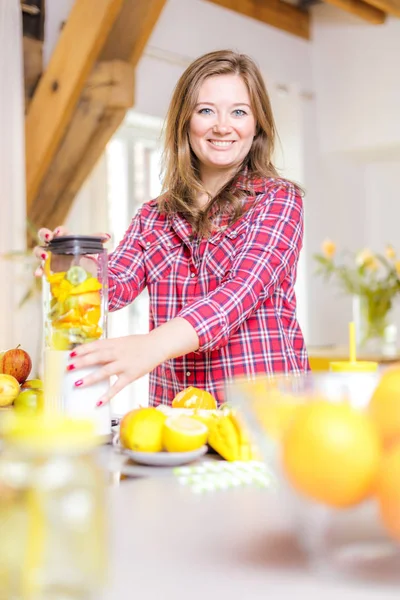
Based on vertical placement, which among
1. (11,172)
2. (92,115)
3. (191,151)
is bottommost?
(191,151)

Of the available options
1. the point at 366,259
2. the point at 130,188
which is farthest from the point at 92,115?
the point at 366,259

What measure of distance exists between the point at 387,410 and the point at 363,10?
15.2 ft

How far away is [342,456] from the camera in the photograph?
18.9 inches

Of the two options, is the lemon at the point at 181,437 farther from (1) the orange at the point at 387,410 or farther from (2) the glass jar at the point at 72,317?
(1) the orange at the point at 387,410

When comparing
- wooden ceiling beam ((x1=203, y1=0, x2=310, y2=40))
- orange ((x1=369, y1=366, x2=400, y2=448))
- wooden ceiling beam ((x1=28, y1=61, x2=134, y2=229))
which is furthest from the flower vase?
orange ((x1=369, y1=366, x2=400, y2=448))

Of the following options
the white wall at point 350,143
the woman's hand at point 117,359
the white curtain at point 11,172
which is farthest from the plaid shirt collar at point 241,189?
the white wall at point 350,143

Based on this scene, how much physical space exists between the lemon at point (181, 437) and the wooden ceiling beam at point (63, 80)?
272cm

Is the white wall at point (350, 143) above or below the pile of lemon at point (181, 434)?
above

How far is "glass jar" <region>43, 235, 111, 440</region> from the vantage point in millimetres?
987

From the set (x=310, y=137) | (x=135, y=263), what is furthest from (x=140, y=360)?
(x=310, y=137)

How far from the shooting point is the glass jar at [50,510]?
42 centimetres

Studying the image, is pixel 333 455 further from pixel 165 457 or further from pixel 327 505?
pixel 165 457

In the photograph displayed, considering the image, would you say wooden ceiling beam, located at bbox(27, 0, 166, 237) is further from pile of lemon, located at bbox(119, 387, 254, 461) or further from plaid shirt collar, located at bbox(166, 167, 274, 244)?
pile of lemon, located at bbox(119, 387, 254, 461)

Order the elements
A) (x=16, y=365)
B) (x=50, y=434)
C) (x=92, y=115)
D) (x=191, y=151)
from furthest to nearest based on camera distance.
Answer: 1. (x=92, y=115)
2. (x=191, y=151)
3. (x=16, y=365)
4. (x=50, y=434)
